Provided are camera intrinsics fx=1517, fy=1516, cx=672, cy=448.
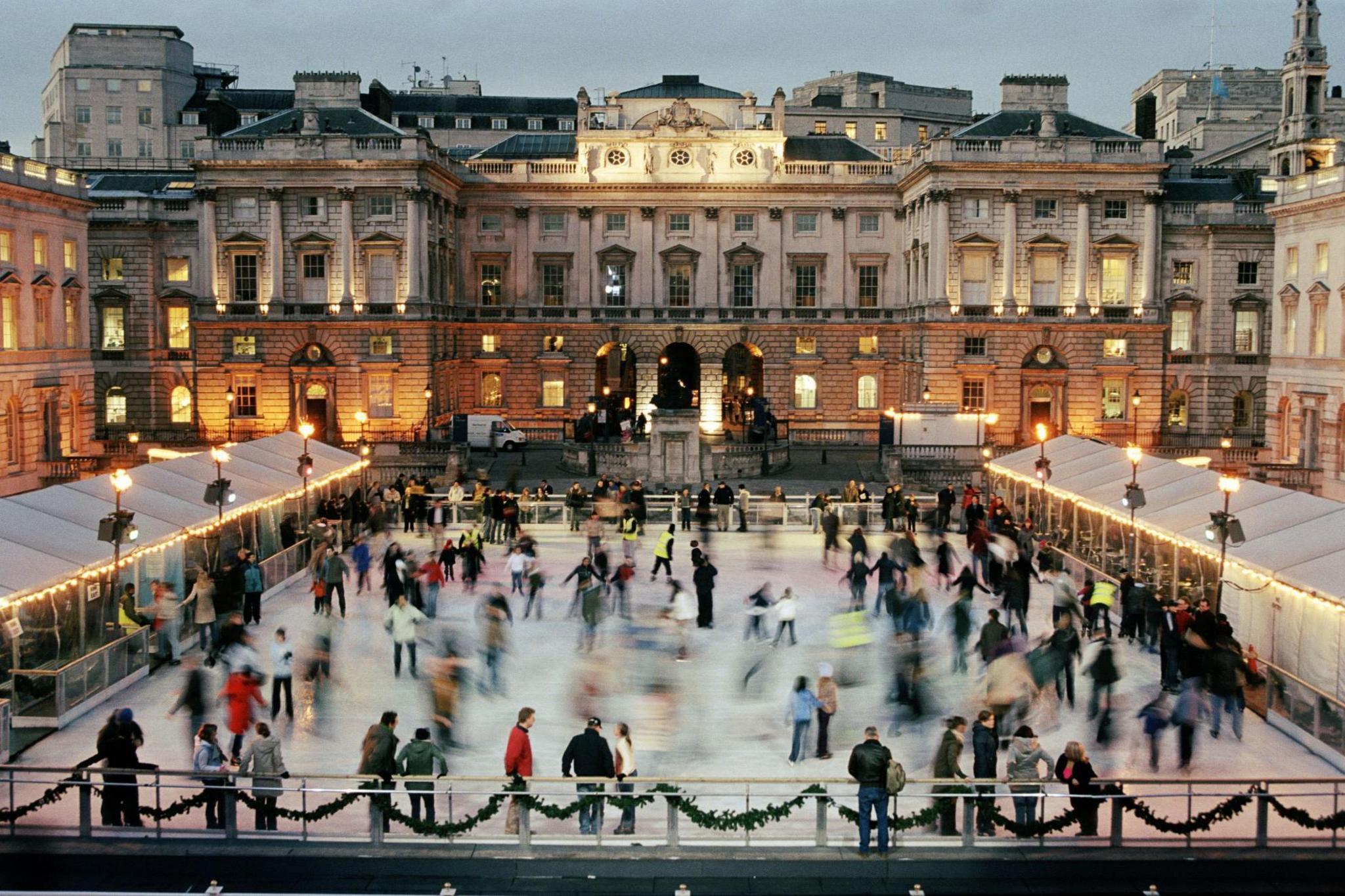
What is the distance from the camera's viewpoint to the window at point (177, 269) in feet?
222

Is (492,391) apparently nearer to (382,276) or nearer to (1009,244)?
(382,276)

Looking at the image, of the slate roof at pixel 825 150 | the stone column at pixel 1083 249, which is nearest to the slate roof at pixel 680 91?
the slate roof at pixel 825 150

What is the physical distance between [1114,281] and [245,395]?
38.1 m

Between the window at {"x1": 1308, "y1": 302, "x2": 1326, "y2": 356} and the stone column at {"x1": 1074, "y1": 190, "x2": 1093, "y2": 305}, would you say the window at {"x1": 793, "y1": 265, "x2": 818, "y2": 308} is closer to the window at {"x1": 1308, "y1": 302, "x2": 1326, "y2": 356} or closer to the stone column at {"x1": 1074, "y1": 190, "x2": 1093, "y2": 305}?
the stone column at {"x1": 1074, "y1": 190, "x2": 1093, "y2": 305}

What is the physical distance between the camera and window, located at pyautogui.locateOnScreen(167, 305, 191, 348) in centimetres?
6750

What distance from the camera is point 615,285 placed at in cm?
7356

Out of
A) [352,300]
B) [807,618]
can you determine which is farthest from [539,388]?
[807,618]

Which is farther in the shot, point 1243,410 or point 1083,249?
point 1243,410

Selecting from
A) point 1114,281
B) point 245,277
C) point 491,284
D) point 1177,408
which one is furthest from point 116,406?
point 1177,408

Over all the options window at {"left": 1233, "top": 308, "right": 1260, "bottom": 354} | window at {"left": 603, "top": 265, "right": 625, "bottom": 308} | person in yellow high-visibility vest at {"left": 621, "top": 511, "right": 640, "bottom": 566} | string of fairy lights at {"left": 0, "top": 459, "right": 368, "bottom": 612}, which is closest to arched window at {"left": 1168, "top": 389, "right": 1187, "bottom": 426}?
window at {"left": 1233, "top": 308, "right": 1260, "bottom": 354}

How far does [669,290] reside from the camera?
73.8 m

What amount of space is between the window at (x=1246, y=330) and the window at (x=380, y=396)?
3733 centimetres

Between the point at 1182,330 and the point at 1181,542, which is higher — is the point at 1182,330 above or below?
above

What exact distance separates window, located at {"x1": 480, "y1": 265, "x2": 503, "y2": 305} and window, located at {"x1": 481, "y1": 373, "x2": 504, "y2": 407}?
3598 millimetres
